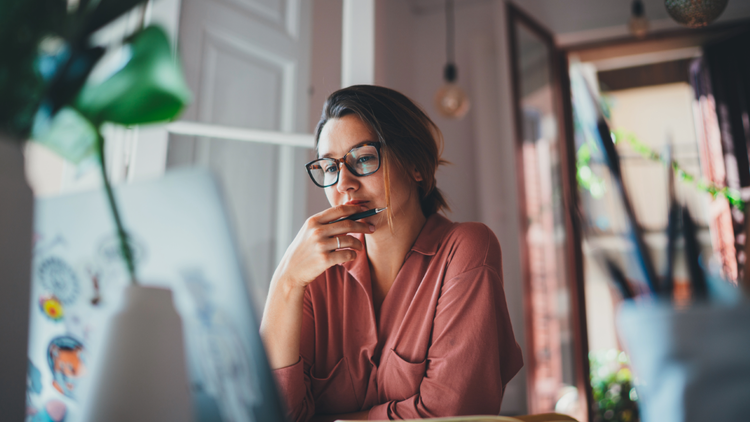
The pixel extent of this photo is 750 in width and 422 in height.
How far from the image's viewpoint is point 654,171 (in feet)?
10.4

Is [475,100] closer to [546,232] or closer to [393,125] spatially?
[546,232]

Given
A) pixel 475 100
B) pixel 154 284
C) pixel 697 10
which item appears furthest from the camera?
pixel 475 100

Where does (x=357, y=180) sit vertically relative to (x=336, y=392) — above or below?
above

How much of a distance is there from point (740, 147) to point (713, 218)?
46cm

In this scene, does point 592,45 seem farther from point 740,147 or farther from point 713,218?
point 713,218

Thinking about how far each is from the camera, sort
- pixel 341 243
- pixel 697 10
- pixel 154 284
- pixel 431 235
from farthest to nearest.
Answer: pixel 697 10, pixel 431 235, pixel 341 243, pixel 154 284

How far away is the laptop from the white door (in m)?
0.99

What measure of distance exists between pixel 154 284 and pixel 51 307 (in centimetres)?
14

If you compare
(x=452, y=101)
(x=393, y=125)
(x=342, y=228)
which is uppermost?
(x=452, y=101)

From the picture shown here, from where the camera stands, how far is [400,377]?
838mm

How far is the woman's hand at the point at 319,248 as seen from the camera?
0.84m

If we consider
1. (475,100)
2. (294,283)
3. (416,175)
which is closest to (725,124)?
(475,100)

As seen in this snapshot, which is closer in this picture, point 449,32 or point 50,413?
point 50,413

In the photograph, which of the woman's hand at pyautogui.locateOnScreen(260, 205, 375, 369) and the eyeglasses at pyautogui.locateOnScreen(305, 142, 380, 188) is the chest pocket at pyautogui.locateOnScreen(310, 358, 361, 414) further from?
the eyeglasses at pyautogui.locateOnScreen(305, 142, 380, 188)
